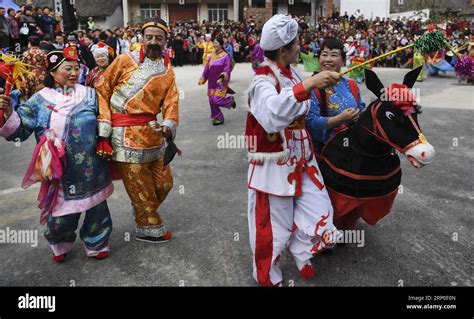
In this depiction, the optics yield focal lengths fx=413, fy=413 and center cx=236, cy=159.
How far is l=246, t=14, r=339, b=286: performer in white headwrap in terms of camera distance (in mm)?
2436

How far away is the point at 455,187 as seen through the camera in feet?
15.1

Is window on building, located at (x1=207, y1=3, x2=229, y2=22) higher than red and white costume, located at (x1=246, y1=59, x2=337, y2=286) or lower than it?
higher

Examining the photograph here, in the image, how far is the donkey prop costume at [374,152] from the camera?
2445 mm

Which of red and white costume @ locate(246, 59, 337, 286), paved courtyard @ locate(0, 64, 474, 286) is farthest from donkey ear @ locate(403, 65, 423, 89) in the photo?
paved courtyard @ locate(0, 64, 474, 286)

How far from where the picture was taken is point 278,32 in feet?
7.86

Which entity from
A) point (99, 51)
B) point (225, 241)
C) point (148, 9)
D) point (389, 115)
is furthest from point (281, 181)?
point (148, 9)

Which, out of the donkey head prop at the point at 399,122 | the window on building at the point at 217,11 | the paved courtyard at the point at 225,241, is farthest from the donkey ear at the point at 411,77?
the window on building at the point at 217,11

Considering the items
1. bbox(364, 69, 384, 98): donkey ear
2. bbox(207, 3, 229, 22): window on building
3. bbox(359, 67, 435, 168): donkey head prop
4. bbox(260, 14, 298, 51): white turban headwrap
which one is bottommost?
bbox(359, 67, 435, 168): donkey head prop

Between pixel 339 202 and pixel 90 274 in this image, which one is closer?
pixel 339 202

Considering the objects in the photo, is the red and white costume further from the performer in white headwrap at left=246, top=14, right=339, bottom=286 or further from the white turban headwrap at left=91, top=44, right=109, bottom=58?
the white turban headwrap at left=91, top=44, right=109, bottom=58

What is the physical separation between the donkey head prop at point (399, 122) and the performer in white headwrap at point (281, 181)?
0.44 m
